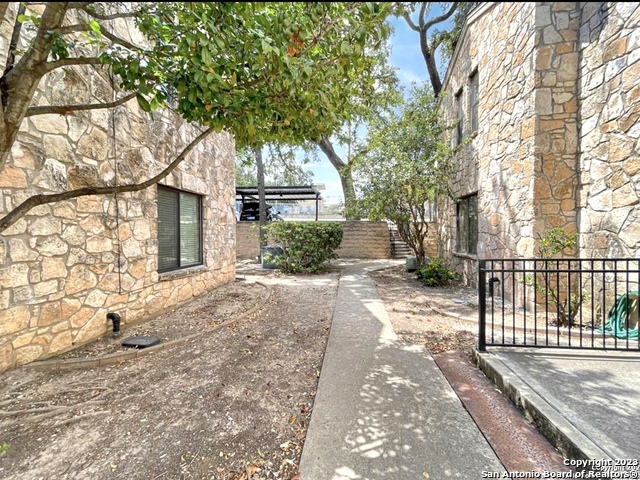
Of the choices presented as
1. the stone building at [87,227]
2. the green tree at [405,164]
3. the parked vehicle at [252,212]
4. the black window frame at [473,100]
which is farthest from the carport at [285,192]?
the stone building at [87,227]

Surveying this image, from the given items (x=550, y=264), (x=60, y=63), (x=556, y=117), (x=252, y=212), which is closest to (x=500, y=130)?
(x=556, y=117)

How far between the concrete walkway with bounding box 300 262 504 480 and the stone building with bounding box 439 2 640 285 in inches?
131

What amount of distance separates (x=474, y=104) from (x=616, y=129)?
370 centimetres

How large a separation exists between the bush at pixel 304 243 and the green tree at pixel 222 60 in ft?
21.1

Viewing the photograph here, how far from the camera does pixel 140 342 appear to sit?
3.76 metres

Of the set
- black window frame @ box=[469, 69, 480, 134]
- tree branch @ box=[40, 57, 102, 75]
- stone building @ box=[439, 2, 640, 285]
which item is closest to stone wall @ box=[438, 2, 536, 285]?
stone building @ box=[439, 2, 640, 285]

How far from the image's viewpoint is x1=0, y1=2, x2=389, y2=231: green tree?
211 centimetres

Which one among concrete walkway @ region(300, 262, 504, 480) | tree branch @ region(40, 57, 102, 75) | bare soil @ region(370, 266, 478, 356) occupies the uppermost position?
tree branch @ region(40, 57, 102, 75)

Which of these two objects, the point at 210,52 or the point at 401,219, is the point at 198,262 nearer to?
the point at 210,52

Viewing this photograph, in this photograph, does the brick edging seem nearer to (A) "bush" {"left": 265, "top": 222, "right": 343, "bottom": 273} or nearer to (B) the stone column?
(A) "bush" {"left": 265, "top": 222, "right": 343, "bottom": 273}

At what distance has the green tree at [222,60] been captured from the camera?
2.11m

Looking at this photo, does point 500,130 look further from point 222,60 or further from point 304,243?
point 304,243

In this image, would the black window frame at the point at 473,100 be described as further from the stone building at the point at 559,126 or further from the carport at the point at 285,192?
the carport at the point at 285,192

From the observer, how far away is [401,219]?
891cm
